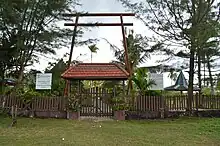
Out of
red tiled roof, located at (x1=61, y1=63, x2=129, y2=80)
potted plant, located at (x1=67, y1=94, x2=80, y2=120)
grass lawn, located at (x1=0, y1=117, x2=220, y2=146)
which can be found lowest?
grass lawn, located at (x1=0, y1=117, x2=220, y2=146)

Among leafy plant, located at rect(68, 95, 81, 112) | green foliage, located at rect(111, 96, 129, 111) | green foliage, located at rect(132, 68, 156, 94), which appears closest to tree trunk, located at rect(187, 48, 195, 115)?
green foliage, located at rect(132, 68, 156, 94)

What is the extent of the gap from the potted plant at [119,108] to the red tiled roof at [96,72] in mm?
1277

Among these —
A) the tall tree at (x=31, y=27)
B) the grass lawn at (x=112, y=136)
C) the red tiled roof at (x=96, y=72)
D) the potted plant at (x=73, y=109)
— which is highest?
the tall tree at (x=31, y=27)

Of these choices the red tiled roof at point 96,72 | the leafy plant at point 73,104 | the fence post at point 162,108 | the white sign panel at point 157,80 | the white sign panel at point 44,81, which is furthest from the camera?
the white sign panel at point 157,80

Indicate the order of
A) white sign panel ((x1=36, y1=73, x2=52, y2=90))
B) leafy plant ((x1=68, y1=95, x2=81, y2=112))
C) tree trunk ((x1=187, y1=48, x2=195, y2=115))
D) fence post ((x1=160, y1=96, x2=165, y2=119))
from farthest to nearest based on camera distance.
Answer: white sign panel ((x1=36, y1=73, x2=52, y2=90)), tree trunk ((x1=187, y1=48, x2=195, y2=115)), fence post ((x1=160, y1=96, x2=165, y2=119)), leafy plant ((x1=68, y1=95, x2=81, y2=112))

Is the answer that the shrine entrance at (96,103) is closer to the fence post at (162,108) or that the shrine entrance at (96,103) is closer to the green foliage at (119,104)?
the green foliage at (119,104)

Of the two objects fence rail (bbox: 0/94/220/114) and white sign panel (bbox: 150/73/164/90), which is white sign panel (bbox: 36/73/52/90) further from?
white sign panel (bbox: 150/73/164/90)

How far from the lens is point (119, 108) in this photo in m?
15.0

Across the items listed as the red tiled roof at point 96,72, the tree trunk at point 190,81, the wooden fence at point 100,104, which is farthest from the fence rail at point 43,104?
the tree trunk at point 190,81

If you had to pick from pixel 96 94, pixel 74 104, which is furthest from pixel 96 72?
pixel 74 104

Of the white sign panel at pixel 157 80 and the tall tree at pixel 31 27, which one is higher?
the tall tree at pixel 31 27

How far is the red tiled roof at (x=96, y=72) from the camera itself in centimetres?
1574

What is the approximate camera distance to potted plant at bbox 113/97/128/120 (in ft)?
48.6

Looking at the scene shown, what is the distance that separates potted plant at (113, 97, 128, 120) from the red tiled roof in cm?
128
